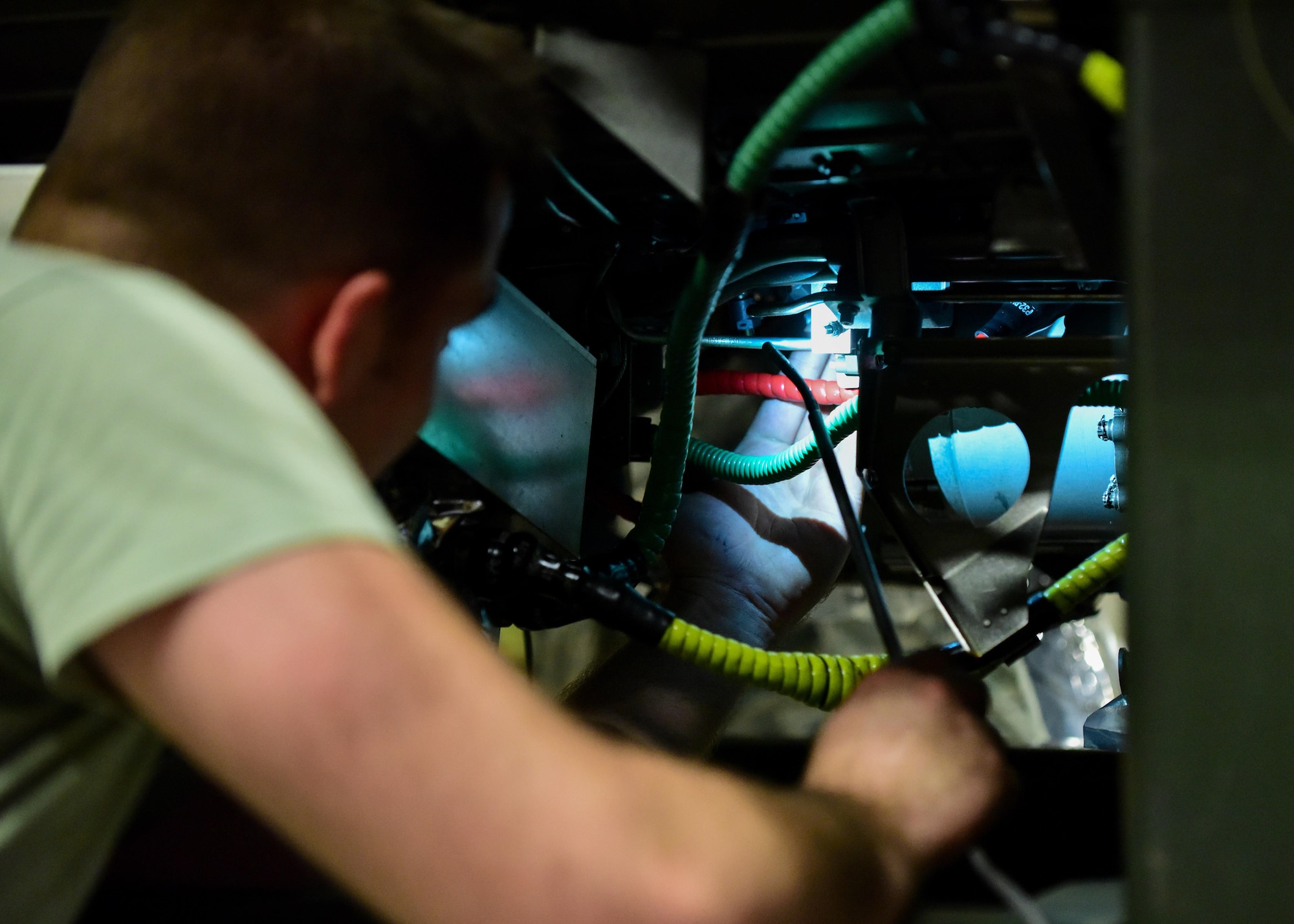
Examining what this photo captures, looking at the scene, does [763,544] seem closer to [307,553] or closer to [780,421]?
[780,421]

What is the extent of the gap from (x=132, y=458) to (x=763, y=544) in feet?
2.75

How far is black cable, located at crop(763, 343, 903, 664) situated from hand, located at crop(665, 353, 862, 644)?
9.7 inches

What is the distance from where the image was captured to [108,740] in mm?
567

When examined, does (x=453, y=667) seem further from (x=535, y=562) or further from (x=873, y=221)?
(x=873, y=221)

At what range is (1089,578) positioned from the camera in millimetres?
781

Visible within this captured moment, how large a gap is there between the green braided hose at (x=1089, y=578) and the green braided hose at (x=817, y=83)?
1.36ft

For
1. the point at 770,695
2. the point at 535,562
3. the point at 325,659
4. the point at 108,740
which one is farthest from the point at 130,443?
the point at 770,695

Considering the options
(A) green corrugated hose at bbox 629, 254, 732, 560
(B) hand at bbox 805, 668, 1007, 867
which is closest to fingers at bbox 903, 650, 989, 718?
(B) hand at bbox 805, 668, 1007, 867

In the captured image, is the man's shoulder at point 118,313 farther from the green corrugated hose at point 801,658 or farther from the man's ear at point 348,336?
the green corrugated hose at point 801,658

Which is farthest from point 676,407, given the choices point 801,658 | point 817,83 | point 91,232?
point 91,232

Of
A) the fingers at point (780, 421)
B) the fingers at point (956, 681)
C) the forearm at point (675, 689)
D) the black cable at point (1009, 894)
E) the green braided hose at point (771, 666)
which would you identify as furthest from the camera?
the fingers at point (780, 421)

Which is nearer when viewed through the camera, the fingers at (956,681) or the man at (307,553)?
the man at (307,553)

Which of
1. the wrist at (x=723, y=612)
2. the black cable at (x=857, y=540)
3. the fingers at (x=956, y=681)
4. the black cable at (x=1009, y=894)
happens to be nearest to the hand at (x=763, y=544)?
the wrist at (x=723, y=612)

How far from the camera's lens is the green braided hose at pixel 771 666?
0.76m
